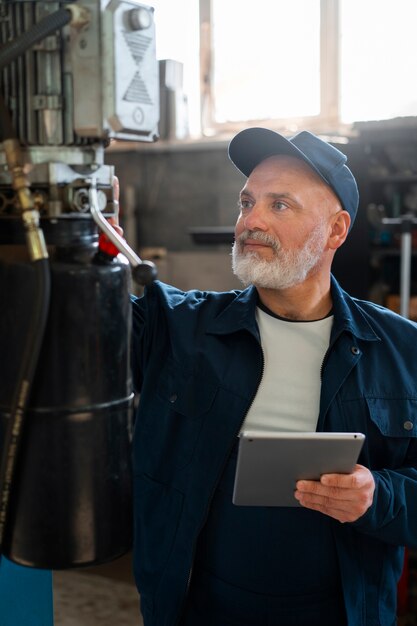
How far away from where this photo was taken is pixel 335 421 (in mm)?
1483

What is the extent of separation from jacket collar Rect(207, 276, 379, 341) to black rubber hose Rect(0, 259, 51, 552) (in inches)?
30.9

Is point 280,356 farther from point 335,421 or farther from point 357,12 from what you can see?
point 357,12

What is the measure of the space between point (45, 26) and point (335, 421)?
0.98 meters

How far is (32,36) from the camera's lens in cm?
76

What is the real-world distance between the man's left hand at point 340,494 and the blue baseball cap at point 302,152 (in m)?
0.63

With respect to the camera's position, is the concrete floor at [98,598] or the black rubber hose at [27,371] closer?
the black rubber hose at [27,371]

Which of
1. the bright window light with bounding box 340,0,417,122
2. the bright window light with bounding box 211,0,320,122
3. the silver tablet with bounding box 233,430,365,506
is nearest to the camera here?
the silver tablet with bounding box 233,430,365,506

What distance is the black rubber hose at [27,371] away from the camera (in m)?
0.77

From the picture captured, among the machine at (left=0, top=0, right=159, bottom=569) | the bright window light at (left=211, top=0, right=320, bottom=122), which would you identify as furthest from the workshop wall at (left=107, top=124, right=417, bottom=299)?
the machine at (left=0, top=0, right=159, bottom=569)

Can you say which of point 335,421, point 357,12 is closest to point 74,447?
point 335,421

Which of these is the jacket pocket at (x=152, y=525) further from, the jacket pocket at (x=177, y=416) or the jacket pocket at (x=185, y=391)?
the jacket pocket at (x=185, y=391)

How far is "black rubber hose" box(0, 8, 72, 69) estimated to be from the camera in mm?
760

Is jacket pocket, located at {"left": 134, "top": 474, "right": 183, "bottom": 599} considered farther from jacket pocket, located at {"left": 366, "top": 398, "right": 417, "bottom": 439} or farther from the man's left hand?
jacket pocket, located at {"left": 366, "top": 398, "right": 417, "bottom": 439}

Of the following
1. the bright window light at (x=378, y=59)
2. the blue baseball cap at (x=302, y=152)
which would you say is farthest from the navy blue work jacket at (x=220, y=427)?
the bright window light at (x=378, y=59)
